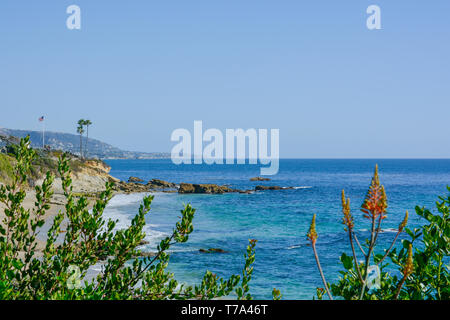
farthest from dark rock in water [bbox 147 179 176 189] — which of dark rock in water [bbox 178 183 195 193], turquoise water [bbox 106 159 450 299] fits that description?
turquoise water [bbox 106 159 450 299]

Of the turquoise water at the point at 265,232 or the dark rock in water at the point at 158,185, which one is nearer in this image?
the turquoise water at the point at 265,232

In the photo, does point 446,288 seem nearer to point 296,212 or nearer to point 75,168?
point 296,212

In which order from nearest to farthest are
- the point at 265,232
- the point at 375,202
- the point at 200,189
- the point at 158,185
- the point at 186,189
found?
the point at 375,202, the point at 265,232, the point at 186,189, the point at 200,189, the point at 158,185

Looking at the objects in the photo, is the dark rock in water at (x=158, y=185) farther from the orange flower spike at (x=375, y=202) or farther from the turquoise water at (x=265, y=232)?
the orange flower spike at (x=375, y=202)

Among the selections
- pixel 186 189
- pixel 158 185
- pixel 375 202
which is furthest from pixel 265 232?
pixel 158 185

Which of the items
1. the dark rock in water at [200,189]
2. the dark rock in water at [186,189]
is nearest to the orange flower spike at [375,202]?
the dark rock in water at [186,189]

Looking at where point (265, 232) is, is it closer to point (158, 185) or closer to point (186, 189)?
point (186, 189)

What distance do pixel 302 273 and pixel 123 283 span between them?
2419 centimetres

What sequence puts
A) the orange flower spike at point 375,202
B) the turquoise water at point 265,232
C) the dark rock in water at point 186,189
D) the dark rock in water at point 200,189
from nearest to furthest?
the orange flower spike at point 375,202 → the turquoise water at point 265,232 → the dark rock in water at point 186,189 → the dark rock in water at point 200,189

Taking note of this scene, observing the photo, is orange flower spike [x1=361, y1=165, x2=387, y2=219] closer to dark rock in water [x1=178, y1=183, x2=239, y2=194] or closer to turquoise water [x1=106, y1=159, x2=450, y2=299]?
turquoise water [x1=106, y1=159, x2=450, y2=299]

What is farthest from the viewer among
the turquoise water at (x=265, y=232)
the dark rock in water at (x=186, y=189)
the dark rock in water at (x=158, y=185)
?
the dark rock in water at (x=158, y=185)

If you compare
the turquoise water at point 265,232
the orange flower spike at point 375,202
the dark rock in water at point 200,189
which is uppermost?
the orange flower spike at point 375,202
